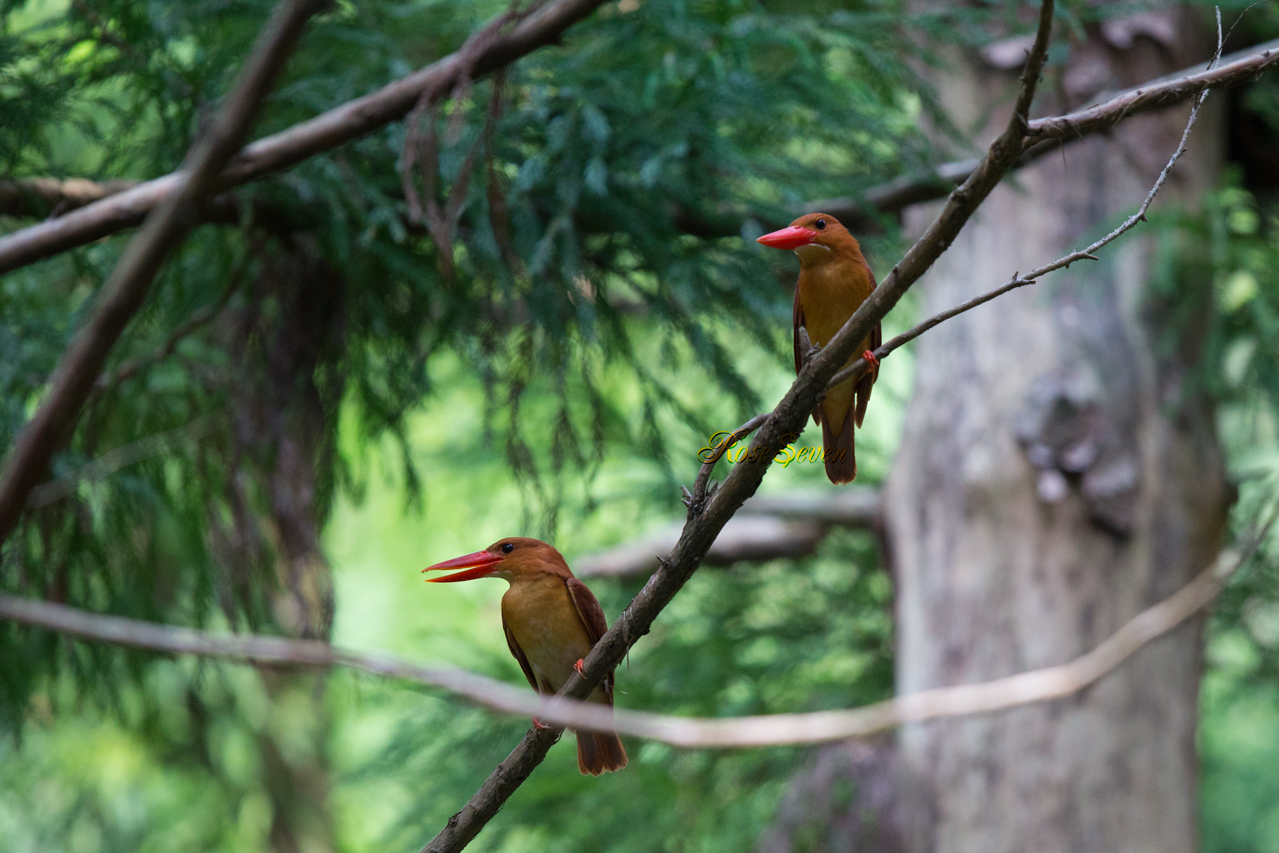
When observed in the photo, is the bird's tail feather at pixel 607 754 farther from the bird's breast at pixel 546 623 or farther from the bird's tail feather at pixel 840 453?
the bird's tail feather at pixel 840 453

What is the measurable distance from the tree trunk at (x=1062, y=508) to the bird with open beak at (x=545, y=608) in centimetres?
294

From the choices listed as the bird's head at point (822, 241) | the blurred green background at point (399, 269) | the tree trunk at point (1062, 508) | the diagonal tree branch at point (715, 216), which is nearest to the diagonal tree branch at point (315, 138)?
the diagonal tree branch at point (715, 216)

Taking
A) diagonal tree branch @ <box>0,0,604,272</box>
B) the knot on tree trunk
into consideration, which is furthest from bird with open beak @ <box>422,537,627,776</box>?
the knot on tree trunk

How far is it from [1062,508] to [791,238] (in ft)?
11.1

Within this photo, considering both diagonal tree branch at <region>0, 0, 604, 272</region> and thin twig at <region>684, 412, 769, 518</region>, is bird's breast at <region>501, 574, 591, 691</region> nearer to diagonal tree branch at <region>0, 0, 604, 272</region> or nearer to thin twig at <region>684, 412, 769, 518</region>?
thin twig at <region>684, 412, 769, 518</region>

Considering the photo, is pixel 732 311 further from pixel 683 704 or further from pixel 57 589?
pixel 683 704

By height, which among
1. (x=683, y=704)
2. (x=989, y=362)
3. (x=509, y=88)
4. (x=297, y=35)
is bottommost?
(x=683, y=704)

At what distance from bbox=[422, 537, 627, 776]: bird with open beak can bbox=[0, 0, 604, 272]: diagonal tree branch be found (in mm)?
1001

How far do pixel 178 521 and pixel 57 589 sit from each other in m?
0.76

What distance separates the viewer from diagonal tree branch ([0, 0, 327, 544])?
2.73 feet

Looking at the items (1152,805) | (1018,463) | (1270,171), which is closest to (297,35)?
(1018,463)

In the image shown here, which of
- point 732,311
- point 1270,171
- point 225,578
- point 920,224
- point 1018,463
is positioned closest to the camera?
point 225,578

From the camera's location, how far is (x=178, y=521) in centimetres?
325

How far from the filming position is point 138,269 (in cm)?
84
